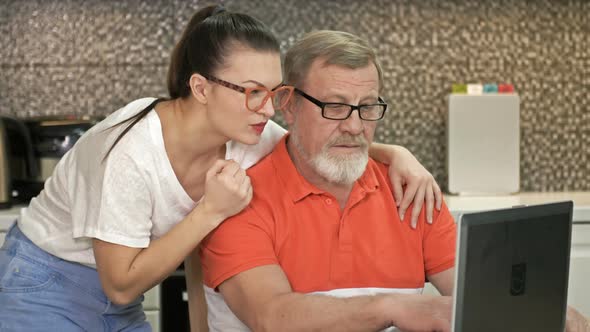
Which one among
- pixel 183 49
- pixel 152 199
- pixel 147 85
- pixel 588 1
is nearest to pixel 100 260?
pixel 152 199

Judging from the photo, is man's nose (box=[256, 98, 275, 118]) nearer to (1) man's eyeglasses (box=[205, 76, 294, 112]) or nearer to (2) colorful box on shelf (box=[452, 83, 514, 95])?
(1) man's eyeglasses (box=[205, 76, 294, 112])

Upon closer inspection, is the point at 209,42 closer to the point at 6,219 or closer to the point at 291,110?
the point at 291,110

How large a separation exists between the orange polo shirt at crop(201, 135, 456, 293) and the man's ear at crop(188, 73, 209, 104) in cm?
23

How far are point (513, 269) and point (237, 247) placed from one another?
0.65 m

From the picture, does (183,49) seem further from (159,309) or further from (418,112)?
(418,112)

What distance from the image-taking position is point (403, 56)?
3168 millimetres

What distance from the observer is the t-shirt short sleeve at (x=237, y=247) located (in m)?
1.59

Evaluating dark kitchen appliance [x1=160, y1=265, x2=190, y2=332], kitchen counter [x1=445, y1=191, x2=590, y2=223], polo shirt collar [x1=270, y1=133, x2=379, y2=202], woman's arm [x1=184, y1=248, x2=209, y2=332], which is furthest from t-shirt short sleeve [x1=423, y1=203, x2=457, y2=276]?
dark kitchen appliance [x1=160, y1=265, x2=190, y2=332]

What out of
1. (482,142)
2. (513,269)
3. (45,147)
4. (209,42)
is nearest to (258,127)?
(209,42)

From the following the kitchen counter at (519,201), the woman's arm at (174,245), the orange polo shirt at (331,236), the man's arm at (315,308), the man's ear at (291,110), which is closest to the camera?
the man's arm at (315,308)

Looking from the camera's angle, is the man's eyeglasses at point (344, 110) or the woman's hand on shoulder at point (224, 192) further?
the man's eyeglasses at point (344, 110)

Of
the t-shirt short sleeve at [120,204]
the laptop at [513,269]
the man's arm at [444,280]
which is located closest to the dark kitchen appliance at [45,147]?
the t-shirt short sleeve at [120,204]

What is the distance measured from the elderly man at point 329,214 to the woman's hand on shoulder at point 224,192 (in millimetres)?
76

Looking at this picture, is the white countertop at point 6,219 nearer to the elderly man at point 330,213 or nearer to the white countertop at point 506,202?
the white countertop at point 506,202
